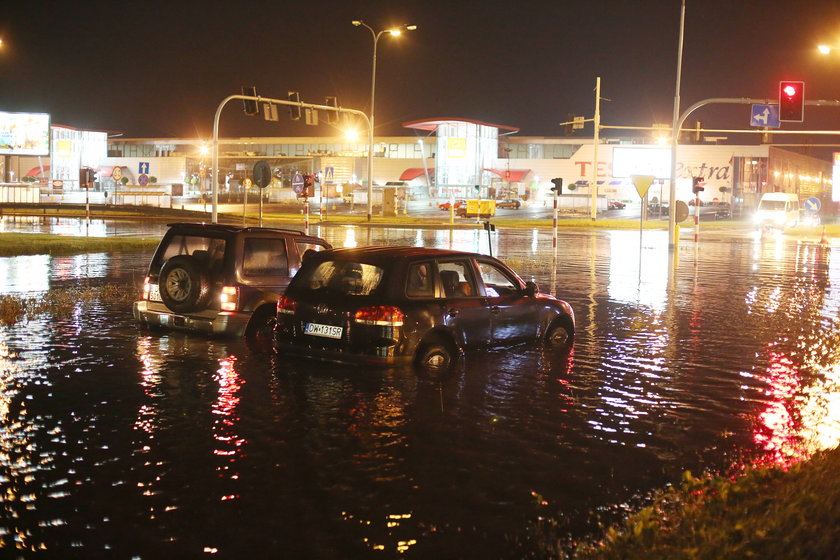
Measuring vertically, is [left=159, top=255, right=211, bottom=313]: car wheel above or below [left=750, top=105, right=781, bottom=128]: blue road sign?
below

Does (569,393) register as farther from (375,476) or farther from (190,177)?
(190,177)

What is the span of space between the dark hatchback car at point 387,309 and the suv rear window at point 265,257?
1.55 m

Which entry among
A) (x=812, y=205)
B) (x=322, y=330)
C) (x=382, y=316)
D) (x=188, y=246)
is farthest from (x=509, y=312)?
(x=812, y=205)

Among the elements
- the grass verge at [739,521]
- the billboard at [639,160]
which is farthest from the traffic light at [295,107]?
the billboard at [639,160]

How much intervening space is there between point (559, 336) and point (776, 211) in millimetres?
48294

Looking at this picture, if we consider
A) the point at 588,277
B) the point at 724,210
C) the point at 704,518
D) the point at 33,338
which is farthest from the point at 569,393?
the point at 724,210

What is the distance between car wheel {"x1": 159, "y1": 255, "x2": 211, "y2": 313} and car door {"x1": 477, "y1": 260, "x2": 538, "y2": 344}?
335 cm

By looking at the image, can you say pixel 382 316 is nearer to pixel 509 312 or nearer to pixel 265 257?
pixel 509 312

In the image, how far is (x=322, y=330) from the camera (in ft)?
32.4

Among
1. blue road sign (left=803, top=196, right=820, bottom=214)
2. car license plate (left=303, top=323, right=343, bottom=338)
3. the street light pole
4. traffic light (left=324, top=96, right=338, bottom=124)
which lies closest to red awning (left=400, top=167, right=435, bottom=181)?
traffic light (left=324, top=96, right=338, bottom=124)

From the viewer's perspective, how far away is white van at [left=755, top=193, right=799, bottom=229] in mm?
56125

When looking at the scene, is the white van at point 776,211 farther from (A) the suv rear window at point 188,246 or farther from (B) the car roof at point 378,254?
(B) the car roof at point 378,254

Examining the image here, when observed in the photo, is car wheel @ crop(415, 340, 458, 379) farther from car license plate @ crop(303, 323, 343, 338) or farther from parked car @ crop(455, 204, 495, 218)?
parked car @ crop(455, 204, 495, 218)

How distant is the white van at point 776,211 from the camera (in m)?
56.1
